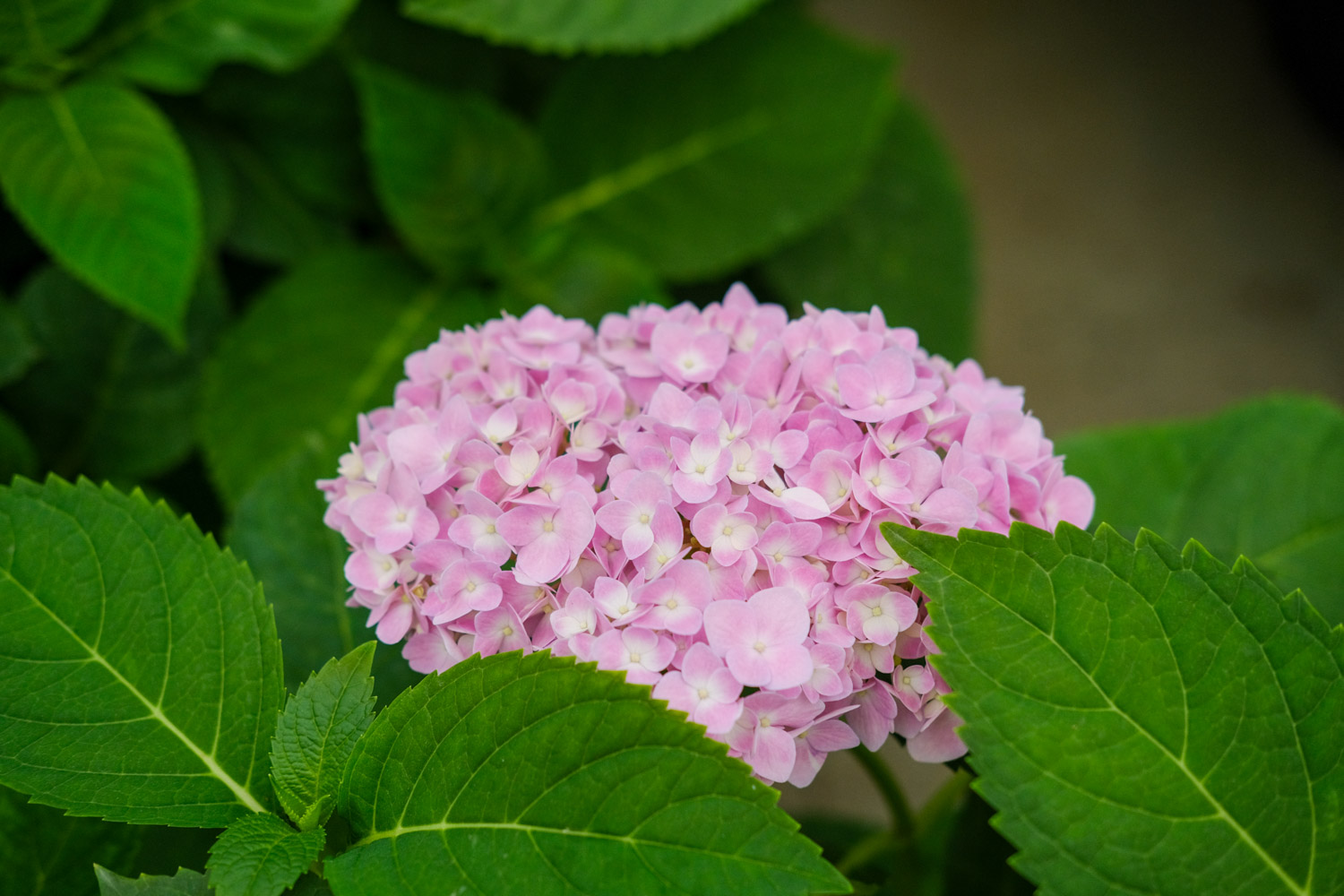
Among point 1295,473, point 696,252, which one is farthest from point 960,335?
point 1295,473

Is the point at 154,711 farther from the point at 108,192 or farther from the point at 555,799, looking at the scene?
the point at 108,192

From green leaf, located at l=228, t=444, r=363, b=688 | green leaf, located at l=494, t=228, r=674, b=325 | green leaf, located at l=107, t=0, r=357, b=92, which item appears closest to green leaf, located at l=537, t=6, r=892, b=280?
green leaf, located at l=494, t=228, r=674, b=325

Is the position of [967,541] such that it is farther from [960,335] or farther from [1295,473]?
[960,335]

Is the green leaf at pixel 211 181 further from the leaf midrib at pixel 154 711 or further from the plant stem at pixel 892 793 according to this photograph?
the plant stem at pixel 892 793

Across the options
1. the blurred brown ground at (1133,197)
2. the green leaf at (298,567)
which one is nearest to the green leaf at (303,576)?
the green leaf at (298,567)

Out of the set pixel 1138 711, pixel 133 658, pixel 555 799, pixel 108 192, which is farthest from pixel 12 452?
pixel 1138 711
